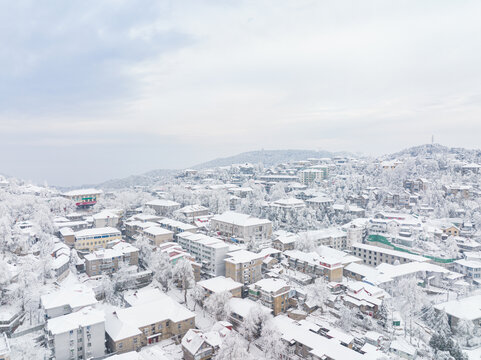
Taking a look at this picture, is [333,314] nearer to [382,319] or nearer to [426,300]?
[382,319]

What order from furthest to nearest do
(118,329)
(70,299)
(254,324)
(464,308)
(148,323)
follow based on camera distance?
(464,308) < (148,323) < (70,299) < (254,324) < (118,329)

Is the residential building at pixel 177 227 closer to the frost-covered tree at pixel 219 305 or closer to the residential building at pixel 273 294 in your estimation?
the residential building at pixel 273 294

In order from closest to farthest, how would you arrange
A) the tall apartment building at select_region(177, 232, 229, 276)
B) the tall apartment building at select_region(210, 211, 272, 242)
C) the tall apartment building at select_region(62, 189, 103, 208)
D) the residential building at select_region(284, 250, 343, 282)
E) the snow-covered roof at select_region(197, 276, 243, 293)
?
the snow-covered roof at select_region(197, 276, 243, 293)
the residential building at select_region(284, 250, 343, 282)
the tall apartment building at select_region(177, 232, 229, 276)
the tall apartment building at select_region(210, 211, 272, 242)
the tall apartment building at select_region(62, 189, 103, 208)

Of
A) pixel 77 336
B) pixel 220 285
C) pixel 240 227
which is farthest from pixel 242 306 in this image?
pixel 240 227

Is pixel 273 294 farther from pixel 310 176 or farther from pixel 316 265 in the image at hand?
pixel 310 176

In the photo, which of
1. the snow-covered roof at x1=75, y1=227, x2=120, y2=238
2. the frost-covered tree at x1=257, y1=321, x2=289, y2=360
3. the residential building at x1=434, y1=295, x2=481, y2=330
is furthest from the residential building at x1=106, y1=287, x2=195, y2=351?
the residential building at x1=434, y1=295, x2=481, y2=330

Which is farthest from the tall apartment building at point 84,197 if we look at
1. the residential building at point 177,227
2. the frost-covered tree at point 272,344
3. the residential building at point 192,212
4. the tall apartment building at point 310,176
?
the tall apartment building at point 310,176

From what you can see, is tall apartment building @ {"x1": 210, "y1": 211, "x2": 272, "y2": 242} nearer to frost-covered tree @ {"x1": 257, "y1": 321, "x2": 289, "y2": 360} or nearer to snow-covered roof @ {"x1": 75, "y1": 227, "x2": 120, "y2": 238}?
snow-covered roof @ {"x1": 75, "y1": 227, "x2": 120, "y2": 238}
